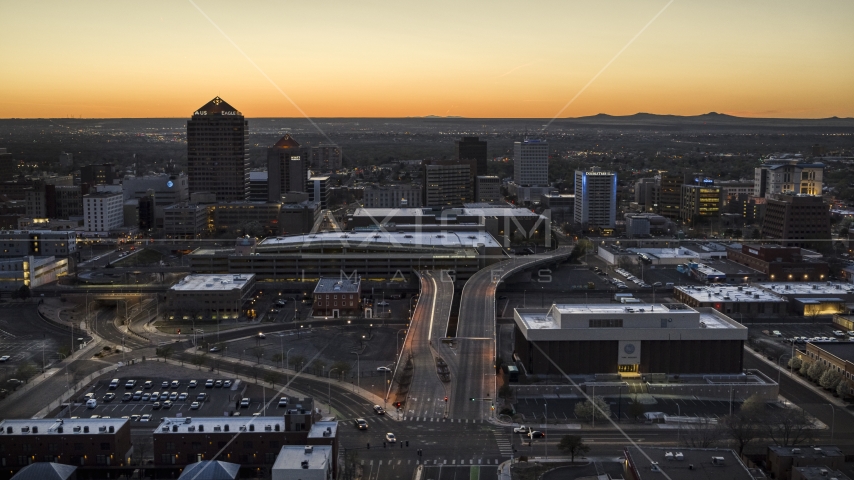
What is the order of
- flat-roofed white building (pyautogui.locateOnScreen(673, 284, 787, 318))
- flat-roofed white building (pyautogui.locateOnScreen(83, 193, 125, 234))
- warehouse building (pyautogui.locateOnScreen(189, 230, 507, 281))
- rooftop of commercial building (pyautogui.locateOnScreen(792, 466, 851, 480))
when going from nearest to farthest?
rooftop of commercial building (pyautogui.locateOnScreen(792, 466, 851, 480)) < flat-roofed white building (pyautogui.locateOnScreen(673, 284, 787, 318)) < warehouse building (pyautogui.locateOnScreen(189, 230, 507, 281)) < flat-roofed white building (pyautogui.locateOnScreen(83, 193, 125, 234))

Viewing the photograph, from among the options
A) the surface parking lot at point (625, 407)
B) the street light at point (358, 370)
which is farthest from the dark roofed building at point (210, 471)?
the surface parking lot at point (625, 407)

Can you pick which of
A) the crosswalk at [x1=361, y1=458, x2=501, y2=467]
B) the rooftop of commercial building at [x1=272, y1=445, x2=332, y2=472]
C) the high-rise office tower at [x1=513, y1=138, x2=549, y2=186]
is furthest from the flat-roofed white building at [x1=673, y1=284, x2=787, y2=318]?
the high-rise office tower at [x1=513, y1=138, x2=549, y2=186]

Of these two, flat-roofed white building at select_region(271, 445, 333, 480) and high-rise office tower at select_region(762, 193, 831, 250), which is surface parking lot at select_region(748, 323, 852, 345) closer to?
high-rise office tower at select_region(762, 193, 831, 250)

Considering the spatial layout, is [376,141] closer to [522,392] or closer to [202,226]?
[202,226]

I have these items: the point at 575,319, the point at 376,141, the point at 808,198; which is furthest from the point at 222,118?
the point at 376,141

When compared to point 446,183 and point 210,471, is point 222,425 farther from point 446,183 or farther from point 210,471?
point 446,183

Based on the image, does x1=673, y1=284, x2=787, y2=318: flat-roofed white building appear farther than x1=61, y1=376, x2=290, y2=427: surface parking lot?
Yes

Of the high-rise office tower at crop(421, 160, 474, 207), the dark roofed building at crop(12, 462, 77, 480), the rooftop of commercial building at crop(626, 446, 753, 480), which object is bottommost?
the dark roofed building at crop(12, 462, 77, 480)

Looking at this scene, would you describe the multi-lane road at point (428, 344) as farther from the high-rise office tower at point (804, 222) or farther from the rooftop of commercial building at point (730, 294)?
the high-rise office tower at point (804, 222)

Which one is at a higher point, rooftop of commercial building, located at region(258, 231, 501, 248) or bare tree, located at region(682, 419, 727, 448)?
rooftop of commercial building, located at region(258, 231, 501, 248)
